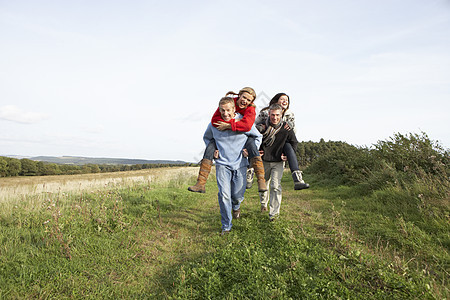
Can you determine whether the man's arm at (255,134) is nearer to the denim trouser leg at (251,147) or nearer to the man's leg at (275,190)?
the denim trouser leg at (251,147)

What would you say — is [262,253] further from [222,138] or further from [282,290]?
[222,138]

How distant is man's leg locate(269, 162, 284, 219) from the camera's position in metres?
5.35

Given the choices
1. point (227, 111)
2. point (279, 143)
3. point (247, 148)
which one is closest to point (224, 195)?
point (247, 148)

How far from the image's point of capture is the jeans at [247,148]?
516cm

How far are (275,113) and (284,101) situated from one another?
0.71 metres

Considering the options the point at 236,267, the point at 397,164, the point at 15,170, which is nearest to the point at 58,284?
the point at 236,267

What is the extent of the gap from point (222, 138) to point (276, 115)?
1.44 m

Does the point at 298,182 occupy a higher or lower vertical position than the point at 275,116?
lower

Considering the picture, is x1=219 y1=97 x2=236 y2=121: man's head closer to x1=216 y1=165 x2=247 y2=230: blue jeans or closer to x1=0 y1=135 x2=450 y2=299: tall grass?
x1=216 y1=165 x2=247 y2=230: blue jeans

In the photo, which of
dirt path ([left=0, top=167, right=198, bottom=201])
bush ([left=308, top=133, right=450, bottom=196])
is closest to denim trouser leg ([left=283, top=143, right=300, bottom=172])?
bush ([left=308, top=133, right=450, bottom=196])

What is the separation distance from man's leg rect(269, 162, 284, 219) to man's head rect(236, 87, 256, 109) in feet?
5.33

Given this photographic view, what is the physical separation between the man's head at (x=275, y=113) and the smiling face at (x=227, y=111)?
1.09 m

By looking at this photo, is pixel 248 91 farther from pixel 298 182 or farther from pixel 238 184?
pixel 298 182

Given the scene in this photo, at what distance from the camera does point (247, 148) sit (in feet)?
17.6
